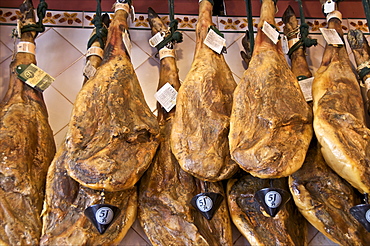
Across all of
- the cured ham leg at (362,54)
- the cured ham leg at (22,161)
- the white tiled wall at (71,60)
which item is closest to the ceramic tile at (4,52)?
the white tiled wall at (71,60)

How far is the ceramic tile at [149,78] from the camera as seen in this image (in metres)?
2.82

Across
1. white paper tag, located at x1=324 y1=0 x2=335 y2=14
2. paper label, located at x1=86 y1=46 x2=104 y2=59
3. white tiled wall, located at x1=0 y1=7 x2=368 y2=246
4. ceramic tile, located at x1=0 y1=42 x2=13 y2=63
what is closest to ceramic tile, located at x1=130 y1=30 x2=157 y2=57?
white tiled wall, located at x1=0 y1=7 x2=368 y2=246

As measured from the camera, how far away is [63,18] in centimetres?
315

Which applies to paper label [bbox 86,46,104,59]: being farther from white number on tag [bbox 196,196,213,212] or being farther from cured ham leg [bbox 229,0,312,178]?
white number on tag [bbox 196,196,213,212]

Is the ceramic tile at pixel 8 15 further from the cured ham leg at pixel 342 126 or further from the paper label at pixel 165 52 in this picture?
the cured ham leg at pixel 342 126

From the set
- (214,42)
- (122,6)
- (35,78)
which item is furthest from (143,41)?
(35,78)

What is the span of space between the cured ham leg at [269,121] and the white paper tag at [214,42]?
0.26 metres

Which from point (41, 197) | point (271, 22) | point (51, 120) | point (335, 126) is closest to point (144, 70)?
point (51, 120)

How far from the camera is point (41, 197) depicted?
6.72 ft

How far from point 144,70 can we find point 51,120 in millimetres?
742

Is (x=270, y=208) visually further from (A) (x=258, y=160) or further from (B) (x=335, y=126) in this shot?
(B) (x=335, y=126)

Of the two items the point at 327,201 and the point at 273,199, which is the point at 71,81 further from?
the point at 327,201

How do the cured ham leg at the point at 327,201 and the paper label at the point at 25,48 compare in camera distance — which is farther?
the paper label at the point at 25,48

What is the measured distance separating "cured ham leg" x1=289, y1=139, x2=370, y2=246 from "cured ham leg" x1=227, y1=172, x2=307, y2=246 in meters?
0.12
